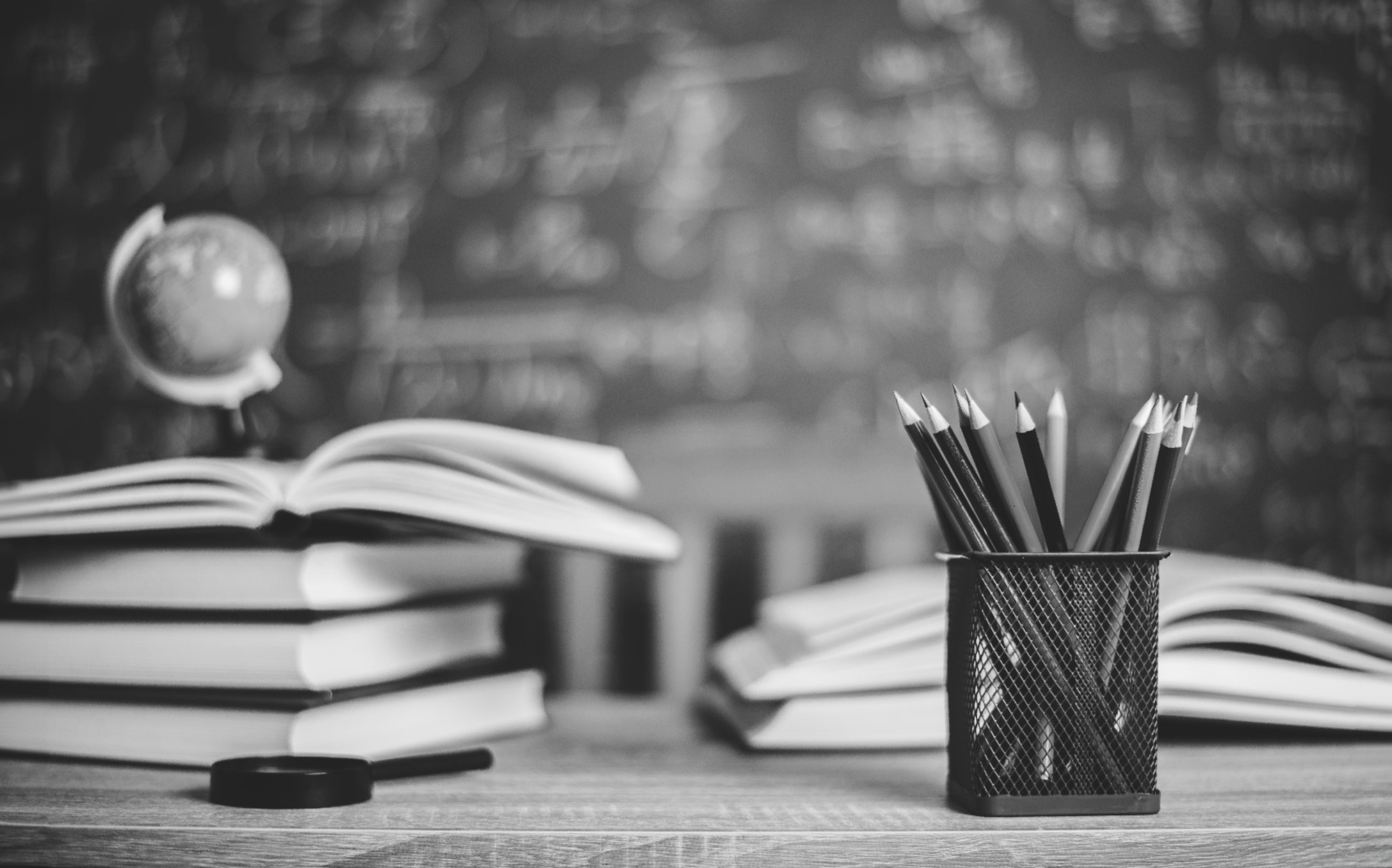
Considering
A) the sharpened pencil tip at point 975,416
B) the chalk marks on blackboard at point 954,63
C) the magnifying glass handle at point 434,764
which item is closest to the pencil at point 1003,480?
the sharpened pencil tip at point 975,416

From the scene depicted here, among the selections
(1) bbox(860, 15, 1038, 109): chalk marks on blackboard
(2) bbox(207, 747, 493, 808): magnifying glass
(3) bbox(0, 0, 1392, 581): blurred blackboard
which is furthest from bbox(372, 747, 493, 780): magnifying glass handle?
Result: (1) bbox(860, 15, 1038, 109): chalk marks on blackboard

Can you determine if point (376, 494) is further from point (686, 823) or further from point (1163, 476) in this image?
point (1163, 476)

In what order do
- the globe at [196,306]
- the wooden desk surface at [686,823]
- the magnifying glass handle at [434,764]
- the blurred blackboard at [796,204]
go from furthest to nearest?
the blurred blackboard at [796,204], the globe at [196,306], the magnifying glass handle at [434,764], the wooden desk surface at [686,823]

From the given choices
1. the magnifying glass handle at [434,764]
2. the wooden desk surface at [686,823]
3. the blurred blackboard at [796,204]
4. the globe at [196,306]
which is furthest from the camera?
the blurred blackboard at [796,204]

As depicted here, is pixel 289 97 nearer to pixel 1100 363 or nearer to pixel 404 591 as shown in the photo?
pixel 1100 363

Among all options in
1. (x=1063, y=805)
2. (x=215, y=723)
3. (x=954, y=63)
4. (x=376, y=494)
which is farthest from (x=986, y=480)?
(x=954, y=63)

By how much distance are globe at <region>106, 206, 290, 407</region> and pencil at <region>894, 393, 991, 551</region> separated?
420 millimetres

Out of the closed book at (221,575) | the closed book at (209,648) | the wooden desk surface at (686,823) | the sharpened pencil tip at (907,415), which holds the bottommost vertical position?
the wooden desk surface at (686,823)

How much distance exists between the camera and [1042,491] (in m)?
0.49

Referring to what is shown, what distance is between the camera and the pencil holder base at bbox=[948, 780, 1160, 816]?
463mm

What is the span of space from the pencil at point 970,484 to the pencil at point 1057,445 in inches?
1.7

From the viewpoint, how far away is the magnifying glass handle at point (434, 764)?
0.53 metres

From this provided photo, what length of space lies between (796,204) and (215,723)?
4.83ft

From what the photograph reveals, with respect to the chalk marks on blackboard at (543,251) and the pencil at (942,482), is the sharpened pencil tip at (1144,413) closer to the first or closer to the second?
the pencil at (942,482)
